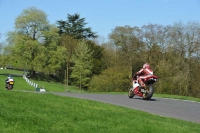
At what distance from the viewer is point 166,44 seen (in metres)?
49.5

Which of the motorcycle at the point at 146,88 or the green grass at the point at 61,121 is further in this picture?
the motorcycle at the point at 146,88

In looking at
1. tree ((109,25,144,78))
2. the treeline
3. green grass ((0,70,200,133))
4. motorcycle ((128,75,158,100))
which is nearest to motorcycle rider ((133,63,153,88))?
motorcycle ((128,75,158,100))

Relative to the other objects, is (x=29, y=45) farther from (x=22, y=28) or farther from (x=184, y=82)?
(x=184, y=82)

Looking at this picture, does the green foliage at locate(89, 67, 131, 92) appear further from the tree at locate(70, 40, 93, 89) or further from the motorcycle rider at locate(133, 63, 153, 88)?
the motorcycle rider at locate(133, 63, 153, 88)

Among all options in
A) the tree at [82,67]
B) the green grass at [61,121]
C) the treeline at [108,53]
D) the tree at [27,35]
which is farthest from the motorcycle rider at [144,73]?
the tree at [27,35]

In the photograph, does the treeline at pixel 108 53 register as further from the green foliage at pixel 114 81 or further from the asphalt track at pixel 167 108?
the asphalt track at pixel 167 108

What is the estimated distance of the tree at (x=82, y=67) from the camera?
220 feet

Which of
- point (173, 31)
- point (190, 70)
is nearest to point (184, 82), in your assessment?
point (190, 70)

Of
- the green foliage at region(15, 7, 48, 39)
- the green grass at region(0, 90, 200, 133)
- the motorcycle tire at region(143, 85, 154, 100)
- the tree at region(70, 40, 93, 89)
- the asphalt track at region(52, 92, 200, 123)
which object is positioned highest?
the green foliage at region(15, 7, 48, 39)

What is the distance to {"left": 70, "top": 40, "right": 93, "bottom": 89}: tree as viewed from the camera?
6706 centimetres

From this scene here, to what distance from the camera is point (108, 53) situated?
233 feet

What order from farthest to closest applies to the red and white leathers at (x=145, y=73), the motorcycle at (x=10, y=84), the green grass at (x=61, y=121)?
the motorcycle at (x=10, y=84) → the red and white leathers at (x=145, y=73) → the green grass at (x=61, y=121)

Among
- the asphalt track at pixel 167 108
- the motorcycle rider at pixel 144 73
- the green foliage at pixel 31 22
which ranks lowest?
the asphalt track at pixel 167 108

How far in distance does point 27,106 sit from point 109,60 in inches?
2424
